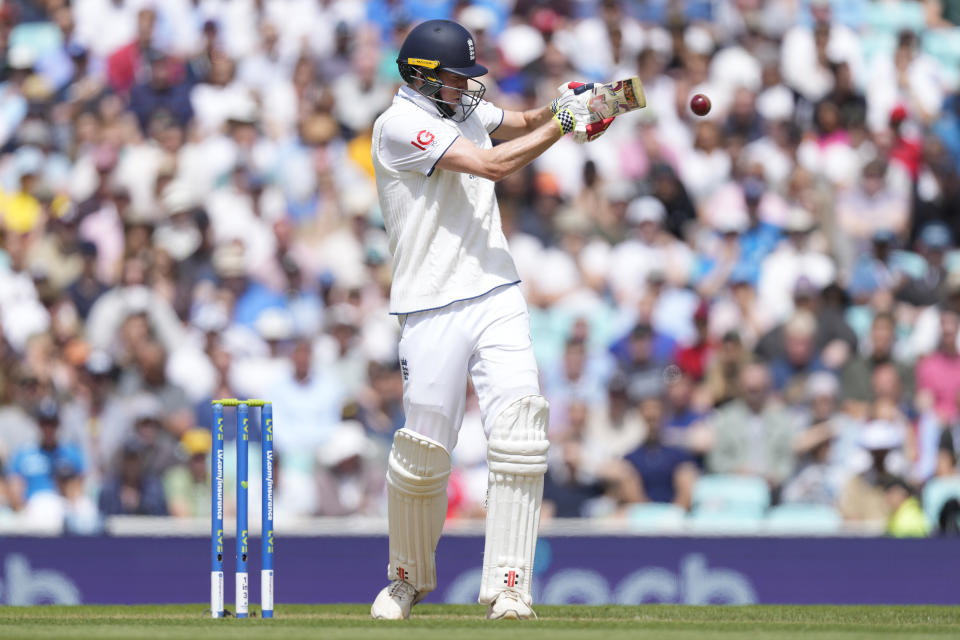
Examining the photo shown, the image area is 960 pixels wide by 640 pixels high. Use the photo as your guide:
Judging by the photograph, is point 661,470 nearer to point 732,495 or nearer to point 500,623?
point 732,495

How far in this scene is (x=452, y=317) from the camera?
6.64 metres

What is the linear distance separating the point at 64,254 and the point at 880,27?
7.51 m

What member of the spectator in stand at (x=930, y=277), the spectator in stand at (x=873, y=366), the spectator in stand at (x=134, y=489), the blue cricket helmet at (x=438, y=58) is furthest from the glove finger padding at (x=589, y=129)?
the spectator in stand at (x=930, y=277)

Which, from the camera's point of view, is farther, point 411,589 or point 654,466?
point 654,466

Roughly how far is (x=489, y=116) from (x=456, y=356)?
1242 mm

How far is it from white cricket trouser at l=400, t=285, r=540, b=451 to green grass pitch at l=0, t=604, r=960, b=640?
31.8 inches

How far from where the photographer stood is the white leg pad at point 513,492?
253 inches

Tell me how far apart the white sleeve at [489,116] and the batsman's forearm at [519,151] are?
768 millimetres

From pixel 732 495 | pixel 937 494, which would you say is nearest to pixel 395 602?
pixel 732 495

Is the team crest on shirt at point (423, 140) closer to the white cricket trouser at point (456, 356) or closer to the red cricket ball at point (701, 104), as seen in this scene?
the white cricket trouser at point (456, 356)

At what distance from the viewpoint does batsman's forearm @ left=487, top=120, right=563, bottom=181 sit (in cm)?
646

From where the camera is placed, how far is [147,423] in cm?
1102

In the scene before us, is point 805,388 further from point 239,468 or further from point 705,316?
point 239,468

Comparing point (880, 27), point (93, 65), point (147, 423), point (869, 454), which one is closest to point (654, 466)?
point (869, 454)
